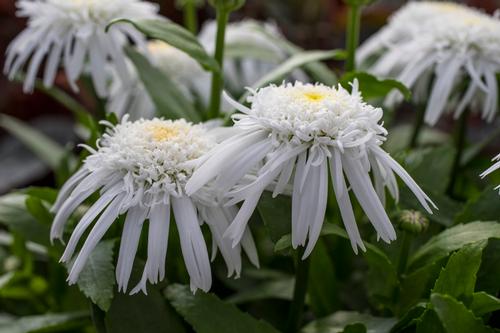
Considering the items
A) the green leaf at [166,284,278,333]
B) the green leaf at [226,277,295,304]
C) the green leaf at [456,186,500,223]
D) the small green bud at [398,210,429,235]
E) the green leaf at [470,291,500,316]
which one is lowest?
the green leaf at [226,277,295,304]

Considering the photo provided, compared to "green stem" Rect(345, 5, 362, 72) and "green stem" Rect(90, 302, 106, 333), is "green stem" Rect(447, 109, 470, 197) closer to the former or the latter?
"green stem" Rect(345, 5, 362, 72)

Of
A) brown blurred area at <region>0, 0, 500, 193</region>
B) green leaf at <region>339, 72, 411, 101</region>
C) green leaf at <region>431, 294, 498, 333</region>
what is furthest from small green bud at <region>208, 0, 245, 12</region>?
brown blurred area at <region>0, 0, 500, 193</region>

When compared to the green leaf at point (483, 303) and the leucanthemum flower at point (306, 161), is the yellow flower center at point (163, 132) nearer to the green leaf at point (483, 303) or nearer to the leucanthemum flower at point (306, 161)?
the leucanthemum flower at point (306, 161)

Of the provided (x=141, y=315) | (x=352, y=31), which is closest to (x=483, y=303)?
(x=141, y=315)

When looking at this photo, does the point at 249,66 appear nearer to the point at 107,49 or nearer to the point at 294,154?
the point at 107,49

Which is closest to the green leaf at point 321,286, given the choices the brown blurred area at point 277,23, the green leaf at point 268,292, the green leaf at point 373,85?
the green leaf at point 268,292

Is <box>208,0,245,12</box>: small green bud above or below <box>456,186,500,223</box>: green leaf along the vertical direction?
above
